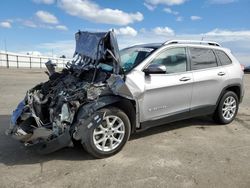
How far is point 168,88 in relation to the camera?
5.12m

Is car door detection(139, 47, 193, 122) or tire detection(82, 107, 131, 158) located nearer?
tire detection(82, 107, 131, 158)

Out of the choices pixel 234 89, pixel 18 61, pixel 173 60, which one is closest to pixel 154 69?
pixel 173 60

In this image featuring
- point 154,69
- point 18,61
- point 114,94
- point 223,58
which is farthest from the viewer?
point 18,61

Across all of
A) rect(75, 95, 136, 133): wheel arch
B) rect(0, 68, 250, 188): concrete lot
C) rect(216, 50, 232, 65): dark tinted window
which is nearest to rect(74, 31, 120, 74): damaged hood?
rect(75, 95, 136, 133): wheel arch

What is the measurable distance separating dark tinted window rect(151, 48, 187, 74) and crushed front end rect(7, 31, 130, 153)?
2.93ft

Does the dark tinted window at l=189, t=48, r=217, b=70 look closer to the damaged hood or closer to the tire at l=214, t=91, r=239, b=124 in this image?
the tire at l=214, t=91, r=239, b=124

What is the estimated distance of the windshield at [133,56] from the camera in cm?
498

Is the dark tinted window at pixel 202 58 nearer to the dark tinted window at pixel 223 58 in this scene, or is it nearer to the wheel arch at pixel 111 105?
the dark tinted window at pixel 223 58

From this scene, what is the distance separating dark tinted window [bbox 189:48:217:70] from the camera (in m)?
5.66

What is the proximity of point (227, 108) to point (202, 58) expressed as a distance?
54.3 inches

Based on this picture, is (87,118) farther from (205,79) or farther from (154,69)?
(205,79)

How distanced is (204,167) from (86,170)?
168cm

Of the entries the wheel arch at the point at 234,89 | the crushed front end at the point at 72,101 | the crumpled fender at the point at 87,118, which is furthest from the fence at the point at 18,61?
the crumpled fender at the point at 87,118

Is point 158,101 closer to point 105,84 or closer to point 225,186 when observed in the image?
point 105,84
